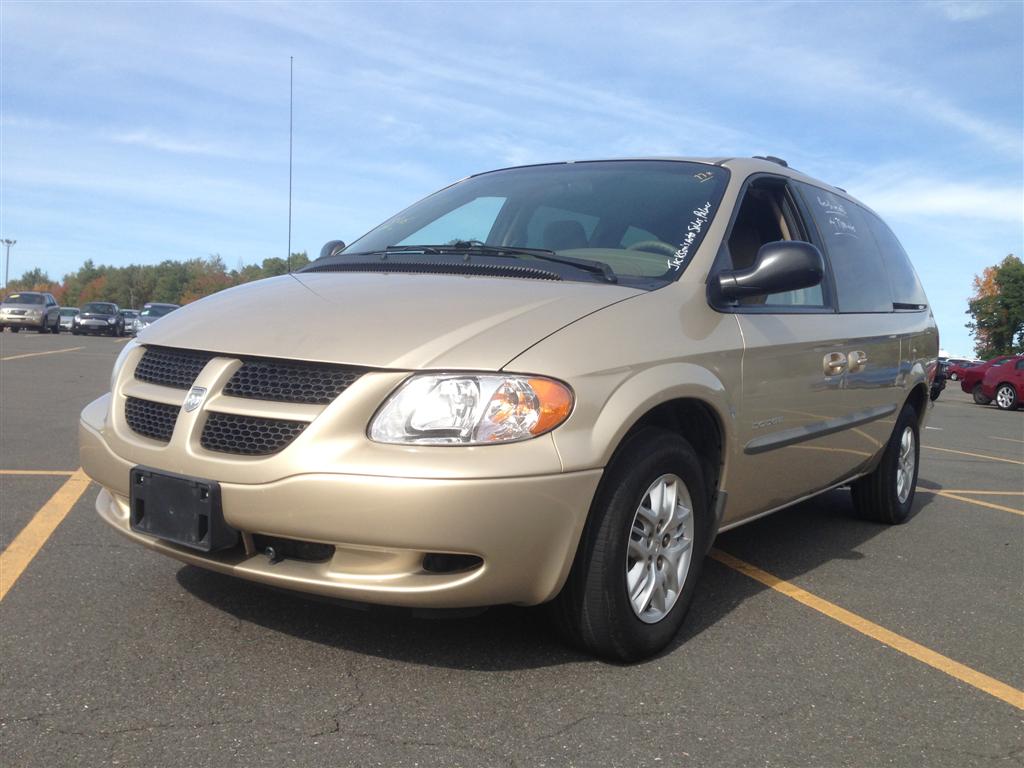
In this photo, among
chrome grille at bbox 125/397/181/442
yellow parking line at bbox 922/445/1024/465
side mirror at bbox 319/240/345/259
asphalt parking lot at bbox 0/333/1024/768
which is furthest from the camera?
yellow parking line at bbox 922/445/1024/465

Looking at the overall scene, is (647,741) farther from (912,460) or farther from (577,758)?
(912,460)

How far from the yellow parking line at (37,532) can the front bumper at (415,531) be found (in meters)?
1.38

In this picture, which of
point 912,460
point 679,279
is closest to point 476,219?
point 679,279

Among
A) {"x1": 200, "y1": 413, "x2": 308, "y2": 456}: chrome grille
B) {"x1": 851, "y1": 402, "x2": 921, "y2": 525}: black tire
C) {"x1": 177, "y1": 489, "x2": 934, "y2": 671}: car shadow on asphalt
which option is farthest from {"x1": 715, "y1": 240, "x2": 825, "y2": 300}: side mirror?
{"x1": 851, "y1": 402, "x2": 921, "y2": 525}: black tire

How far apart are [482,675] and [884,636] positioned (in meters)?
1.58

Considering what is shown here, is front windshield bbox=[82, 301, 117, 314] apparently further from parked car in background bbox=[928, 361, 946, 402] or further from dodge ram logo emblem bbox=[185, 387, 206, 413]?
dodge ram logo emblem bbox=[185, 387, 206, 413]

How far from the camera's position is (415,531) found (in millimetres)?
2643

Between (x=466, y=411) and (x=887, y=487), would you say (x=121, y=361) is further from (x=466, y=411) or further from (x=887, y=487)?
(x=887, y=487)

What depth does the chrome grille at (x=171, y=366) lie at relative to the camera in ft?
10.0

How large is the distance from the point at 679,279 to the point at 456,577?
1398 millimetres

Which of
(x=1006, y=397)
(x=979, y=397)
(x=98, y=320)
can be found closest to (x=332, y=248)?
(x=1006, y=397)

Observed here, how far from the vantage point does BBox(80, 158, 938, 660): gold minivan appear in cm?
271

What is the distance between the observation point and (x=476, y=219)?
4.35 metres

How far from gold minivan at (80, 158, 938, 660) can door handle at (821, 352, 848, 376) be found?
0.04 m
